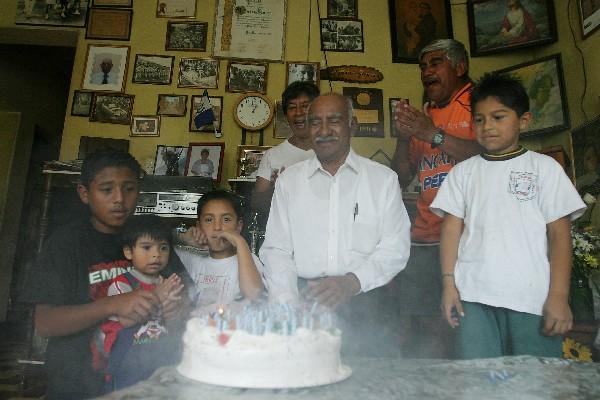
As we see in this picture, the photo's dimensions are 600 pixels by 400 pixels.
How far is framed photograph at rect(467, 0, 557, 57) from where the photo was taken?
3375 mm

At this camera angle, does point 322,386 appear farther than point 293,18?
No

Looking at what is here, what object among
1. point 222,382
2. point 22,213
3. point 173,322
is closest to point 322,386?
point 222,382

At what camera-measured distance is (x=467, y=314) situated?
160cm

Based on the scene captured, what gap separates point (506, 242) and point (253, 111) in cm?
240

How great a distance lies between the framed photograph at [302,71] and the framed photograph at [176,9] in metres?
0.85

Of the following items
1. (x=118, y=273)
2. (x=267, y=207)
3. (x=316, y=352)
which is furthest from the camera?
(x=267, y=207)

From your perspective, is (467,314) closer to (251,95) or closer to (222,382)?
(222,382)

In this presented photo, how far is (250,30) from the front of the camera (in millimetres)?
3807

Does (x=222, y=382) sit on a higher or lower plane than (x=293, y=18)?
lower

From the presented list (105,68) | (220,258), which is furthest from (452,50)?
(105,68)

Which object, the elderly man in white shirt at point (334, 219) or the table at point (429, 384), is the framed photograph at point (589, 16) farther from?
the table at point (429, 384)

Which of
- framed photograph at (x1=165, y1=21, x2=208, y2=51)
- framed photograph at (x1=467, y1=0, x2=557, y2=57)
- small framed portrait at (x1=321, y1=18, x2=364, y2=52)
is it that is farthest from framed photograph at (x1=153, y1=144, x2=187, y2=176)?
framed photograph at (x1=467, y1=0, x2=557, y2=57)

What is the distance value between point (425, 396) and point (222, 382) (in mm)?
391

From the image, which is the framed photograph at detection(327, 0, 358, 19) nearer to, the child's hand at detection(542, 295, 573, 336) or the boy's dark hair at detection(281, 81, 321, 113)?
the boy's dark hair at detection(281, 81, 321, 113)
